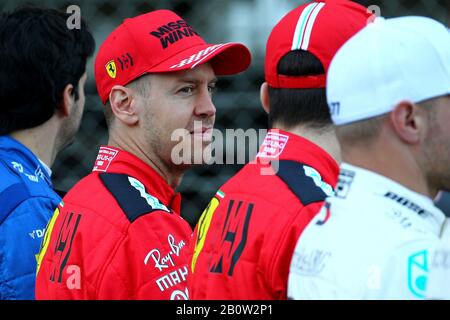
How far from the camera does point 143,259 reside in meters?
2.47

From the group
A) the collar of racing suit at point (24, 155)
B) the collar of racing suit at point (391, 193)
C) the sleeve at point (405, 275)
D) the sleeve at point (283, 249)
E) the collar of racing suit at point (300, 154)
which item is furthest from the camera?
the collar of racing suit at point (24, 155)

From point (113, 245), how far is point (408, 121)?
3.22 ft

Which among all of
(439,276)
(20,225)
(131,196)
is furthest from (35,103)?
(439,276)

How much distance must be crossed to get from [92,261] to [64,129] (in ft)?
3.09

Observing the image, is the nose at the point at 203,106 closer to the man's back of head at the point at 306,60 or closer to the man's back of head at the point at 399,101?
the man's back of head at the point at 306,60

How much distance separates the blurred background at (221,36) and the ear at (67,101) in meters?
1.74

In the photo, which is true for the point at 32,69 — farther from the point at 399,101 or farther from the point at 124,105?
the point at 399,101

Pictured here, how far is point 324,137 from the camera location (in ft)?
7.75

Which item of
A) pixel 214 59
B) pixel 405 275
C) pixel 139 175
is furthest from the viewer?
pixel 214 59

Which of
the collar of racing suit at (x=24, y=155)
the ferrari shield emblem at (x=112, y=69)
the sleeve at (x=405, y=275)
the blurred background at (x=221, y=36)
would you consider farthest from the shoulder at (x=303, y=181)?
the blurred background at (x=221, y=36)

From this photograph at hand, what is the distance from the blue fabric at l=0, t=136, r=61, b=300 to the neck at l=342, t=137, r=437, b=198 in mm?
1390

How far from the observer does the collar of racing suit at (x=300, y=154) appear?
2.31m

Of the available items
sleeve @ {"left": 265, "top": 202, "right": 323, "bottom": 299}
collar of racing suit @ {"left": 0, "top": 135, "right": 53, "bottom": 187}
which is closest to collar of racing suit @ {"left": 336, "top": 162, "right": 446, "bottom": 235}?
sleeve @ {"left": 265, "top": 202, "right": 323, "bottom": 299}
